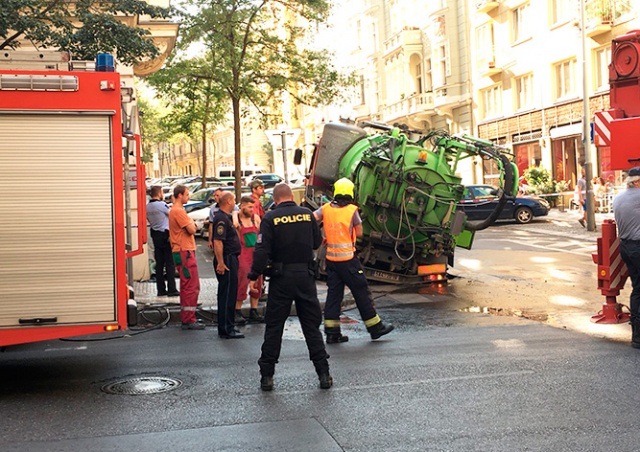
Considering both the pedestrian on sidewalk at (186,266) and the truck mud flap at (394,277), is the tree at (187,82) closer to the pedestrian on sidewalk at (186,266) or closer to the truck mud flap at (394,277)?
the truck mud flap at (394,277)

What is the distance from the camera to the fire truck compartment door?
25.8 feet

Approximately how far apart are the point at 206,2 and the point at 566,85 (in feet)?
53.6

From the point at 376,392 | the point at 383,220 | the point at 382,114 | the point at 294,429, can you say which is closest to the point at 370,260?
the point at 383,220

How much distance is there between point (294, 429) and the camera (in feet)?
21.2

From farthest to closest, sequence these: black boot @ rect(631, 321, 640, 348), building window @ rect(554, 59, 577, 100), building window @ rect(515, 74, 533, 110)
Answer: building window @ rect(515, 74, 533, 110) < building window @ rect(554, 59, 577, 100) < black boot @ rect(631, 321, 640, 348)

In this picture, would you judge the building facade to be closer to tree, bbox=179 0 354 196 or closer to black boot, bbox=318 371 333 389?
tree, bbox=179 0 354 196

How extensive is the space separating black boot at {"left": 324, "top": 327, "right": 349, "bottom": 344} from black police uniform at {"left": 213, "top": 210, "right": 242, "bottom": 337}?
4.13 ft

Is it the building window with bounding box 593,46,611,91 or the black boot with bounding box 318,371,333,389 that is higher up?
the building window with bounding box 593,46,611,91

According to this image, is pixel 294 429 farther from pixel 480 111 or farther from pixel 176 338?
pixel 480 111

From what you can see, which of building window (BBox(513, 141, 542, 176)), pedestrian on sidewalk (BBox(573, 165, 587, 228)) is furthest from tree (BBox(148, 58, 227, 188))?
building window (BBox(513, 141, 542, 176))

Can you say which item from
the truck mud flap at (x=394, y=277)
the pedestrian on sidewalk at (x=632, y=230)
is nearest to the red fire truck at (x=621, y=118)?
the pedestrian on sidewalk at (x=632, y=230)

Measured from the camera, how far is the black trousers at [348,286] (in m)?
10.4

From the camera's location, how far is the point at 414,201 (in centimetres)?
1606

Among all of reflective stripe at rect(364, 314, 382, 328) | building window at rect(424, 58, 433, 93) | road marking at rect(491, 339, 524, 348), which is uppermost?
building window at rect(424, 58, 433, 93)
